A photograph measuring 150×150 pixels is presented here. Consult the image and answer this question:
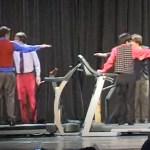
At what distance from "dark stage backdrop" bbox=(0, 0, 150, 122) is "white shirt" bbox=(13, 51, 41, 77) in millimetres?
1464

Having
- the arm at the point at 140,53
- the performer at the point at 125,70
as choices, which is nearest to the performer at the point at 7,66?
the performer at the point at 125,70

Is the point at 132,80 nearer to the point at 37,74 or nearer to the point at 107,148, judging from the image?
the point at 37,74

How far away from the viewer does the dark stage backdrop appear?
9.20 metres

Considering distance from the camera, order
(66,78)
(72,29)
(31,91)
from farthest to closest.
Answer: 1. (72,29)
2. (31,91)
3. (66,78)

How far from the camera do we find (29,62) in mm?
7664

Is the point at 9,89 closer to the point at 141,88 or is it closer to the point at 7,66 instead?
the point at 7,66

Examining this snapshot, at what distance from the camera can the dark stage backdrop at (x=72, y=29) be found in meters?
9.20

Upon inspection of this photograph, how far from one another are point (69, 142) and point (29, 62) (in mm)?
2126

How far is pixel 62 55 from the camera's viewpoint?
9.34m

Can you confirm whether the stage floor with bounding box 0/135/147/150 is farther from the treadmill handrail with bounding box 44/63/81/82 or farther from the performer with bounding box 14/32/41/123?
the treadmill handrail with bounding box 44/63/81/82

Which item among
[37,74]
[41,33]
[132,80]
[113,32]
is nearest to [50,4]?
[41,33]

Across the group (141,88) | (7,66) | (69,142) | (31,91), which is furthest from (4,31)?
(141,88)

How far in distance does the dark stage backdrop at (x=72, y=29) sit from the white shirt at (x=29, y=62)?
4.80ft

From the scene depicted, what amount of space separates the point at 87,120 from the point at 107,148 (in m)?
1.85
